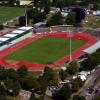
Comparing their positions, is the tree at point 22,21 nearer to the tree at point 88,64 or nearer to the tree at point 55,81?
the tree at point 88,64

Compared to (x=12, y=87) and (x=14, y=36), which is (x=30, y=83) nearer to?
(x=12, y=87)

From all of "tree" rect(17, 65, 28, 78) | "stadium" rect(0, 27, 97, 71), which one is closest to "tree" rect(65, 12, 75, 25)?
"stadium" rect(0, 27, 97, 71)

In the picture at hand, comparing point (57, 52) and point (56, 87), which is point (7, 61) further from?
point (56, 87)

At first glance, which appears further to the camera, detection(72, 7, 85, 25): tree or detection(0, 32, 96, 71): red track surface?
detection(72, 7, 85, 25): tree

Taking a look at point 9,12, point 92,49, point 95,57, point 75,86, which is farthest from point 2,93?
point 9,12

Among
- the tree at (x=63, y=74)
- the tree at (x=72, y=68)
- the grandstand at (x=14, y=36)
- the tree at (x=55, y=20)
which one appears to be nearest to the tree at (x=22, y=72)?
the tree at (x=63, y=74)

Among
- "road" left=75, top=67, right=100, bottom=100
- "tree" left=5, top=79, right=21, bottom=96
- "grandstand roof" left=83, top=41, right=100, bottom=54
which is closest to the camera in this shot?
"tree" left=5, top=79, right=21, bottom=96

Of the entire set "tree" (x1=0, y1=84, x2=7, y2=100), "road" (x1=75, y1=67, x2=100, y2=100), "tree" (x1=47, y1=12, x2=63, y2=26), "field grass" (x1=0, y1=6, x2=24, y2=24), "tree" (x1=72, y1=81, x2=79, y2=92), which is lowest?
"road" (x1=75, y1=67, x2=100, y2=100)

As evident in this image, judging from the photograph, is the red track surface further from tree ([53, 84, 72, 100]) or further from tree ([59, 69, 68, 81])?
tree ([53, 84, 72, 100])
